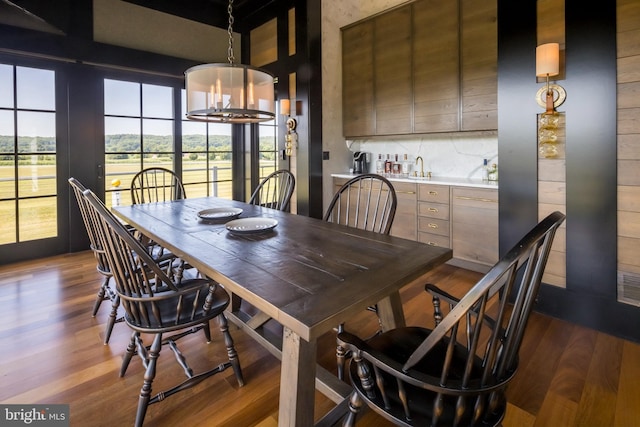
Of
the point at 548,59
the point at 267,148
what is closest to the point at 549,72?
the point at 548,59

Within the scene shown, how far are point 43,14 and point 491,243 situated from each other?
16.6 ft

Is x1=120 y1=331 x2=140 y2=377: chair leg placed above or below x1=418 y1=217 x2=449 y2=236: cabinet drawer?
below

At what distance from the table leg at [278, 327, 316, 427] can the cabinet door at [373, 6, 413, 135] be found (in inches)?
133

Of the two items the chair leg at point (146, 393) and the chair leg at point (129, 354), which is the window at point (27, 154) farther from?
the chair leg at point (146, 393)

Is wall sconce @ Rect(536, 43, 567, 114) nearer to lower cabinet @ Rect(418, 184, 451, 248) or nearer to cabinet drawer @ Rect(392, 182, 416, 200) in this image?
lower cabinet @ Rect(418, 184, 451, 248)

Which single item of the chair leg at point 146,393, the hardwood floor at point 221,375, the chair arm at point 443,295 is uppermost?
the chair arm at point 443,295

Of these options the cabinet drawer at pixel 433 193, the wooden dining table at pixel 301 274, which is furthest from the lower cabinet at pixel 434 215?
the wooden dining table at pixel 301 274

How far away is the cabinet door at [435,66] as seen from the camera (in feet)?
12.0

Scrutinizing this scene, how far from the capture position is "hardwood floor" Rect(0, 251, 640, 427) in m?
1.64

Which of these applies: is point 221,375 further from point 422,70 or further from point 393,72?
point 393,72

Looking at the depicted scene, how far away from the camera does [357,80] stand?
15.1 ft

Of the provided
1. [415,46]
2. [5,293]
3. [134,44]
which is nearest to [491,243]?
[415,46]

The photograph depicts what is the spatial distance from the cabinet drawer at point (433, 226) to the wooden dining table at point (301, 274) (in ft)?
6.02

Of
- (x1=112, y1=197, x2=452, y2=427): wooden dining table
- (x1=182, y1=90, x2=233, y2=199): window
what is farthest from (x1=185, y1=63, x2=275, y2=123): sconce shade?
(x1=182, y1=90, x2=233, y2=199): window
